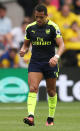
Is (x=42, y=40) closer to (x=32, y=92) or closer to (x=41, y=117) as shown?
(x=32, y=92)

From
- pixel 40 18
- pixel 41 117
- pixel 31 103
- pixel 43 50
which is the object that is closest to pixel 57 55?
pixel 43 50

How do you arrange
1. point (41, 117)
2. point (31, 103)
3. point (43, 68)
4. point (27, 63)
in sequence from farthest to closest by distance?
1. point (27, 63)
2. point (41, 117)
3. point (43, 68)
4. point (31, 103)

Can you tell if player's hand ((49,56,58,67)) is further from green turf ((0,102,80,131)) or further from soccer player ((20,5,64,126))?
green turf ((0,102,80,131))

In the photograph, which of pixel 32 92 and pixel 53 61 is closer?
pixel 53 61

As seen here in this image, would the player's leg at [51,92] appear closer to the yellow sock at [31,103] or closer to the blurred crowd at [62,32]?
the yellow sock at [31,103]

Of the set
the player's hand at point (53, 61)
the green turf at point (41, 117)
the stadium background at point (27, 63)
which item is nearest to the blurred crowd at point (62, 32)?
the stadium background at point (27, 63)

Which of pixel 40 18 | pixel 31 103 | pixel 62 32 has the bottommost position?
pixel 31 103

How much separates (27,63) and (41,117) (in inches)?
202

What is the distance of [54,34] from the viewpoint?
928cm

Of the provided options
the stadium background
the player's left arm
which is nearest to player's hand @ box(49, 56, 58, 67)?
the player's left arm

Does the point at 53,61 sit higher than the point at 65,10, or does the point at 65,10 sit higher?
the point at 65,10

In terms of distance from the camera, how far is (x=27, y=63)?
16094mm

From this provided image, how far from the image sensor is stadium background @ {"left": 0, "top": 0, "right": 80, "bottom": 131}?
13723 mm

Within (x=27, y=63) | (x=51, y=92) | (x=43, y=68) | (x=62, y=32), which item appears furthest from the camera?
(x=62, y=32)
